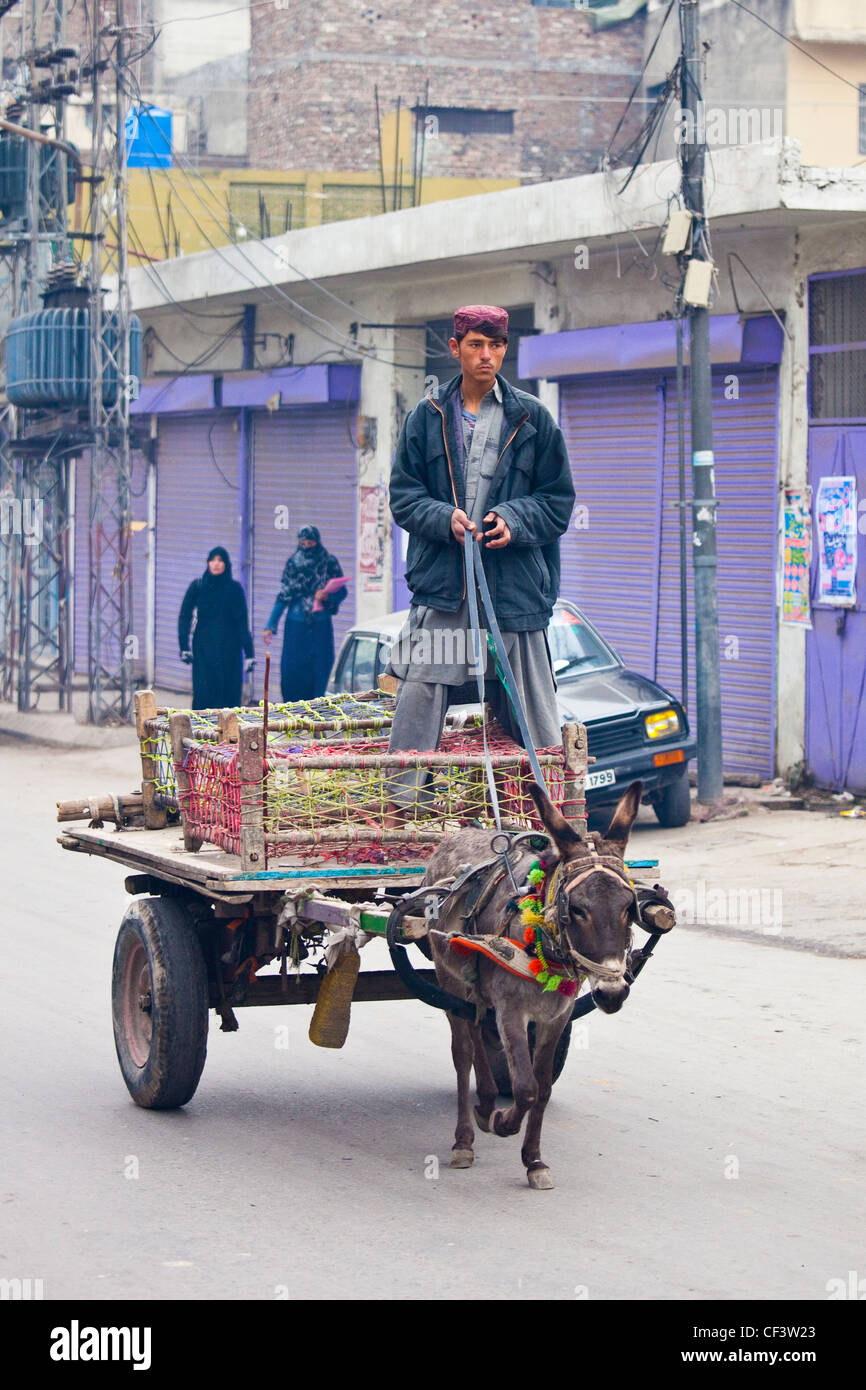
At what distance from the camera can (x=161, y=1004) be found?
6.45m

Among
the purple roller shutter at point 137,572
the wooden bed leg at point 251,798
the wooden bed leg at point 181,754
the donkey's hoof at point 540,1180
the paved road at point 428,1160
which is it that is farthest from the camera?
the purple roller shutter at point 137,572

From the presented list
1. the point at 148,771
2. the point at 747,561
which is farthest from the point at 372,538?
the point at 148,771

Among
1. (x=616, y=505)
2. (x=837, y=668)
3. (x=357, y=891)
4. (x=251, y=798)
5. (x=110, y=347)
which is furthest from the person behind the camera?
(x=110, y=347)

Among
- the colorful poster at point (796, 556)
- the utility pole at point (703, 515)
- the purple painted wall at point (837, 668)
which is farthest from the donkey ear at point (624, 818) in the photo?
the colorful poster at point (796, 556)

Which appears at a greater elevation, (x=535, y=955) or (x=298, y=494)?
(x=298, y=494)

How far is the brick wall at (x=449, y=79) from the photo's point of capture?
122ft

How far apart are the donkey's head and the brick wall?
33031mm

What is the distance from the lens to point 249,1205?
Result: 5.69 meters

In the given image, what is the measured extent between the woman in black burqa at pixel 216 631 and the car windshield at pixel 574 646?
4483 millimetres

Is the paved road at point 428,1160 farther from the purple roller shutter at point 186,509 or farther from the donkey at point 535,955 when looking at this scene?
the purple roller shutter at point 186,509

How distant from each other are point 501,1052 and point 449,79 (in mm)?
33954

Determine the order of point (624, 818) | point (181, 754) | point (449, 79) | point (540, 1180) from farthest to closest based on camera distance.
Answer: point (449, 79) < point (181, 754) < point (540, 1180) < point (624, 818)

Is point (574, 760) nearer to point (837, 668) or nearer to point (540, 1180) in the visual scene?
point (540, 1180)

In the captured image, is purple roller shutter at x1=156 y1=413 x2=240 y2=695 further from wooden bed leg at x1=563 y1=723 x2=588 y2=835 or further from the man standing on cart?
wooden bed leg at x1=563 y1=723 x2=588 y2=835
